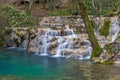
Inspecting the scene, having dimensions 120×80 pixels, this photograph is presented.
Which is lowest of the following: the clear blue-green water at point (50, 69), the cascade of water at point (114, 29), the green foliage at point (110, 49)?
the clear blue-green water at point (50, 69)

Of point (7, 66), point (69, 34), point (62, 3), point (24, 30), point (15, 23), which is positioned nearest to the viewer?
point (7, 66)

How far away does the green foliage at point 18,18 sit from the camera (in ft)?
78.9

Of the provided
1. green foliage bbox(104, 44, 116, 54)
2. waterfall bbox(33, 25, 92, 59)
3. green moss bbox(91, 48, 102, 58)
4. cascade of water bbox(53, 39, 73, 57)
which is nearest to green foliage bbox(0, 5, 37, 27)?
waterfall bbox(33, 25, 92, 59)

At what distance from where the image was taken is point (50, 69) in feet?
43.1

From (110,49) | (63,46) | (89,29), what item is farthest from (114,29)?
(89,29)

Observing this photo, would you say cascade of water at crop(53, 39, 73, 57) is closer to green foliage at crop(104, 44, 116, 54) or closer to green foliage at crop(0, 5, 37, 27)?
green foliage at crop(104, 44, 116, 54)

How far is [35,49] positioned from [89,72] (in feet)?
24.3

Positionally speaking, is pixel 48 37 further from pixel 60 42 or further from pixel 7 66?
pixel 7 66

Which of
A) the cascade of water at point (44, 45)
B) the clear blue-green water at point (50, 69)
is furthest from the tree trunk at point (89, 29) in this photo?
the cascade of water at point (44, 45)

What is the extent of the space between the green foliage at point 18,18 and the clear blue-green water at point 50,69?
24.5 feet

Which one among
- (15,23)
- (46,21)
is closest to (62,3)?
(46,21)

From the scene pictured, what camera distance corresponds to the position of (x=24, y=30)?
69.1 feet

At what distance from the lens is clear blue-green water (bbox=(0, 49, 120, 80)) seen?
11.2m

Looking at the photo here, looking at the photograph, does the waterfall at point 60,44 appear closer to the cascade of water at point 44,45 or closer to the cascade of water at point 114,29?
the cascade of water at point 44,45
